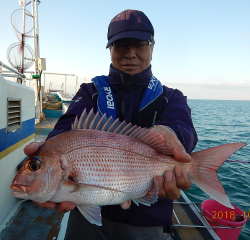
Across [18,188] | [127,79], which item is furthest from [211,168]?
[18,188]

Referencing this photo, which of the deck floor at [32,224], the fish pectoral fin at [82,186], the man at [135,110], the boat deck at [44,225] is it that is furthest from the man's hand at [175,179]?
the deck floor at [32,224]

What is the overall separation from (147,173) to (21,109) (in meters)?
2.87

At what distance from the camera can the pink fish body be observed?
160 centimetres

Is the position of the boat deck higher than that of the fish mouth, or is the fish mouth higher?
the fish mouth

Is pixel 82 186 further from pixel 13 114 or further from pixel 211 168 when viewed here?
pixel 13 114

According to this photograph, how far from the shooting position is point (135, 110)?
240cm

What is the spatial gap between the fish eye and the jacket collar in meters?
1.33

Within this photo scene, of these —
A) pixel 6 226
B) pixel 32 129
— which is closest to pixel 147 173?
pixel 6 226

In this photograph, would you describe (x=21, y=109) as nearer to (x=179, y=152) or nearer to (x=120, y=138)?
(x=120, y=138)

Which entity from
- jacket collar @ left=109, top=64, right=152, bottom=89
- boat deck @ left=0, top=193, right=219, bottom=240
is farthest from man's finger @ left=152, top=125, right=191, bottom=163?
boat deck @ left=0, top=193, right=219, bottom=240

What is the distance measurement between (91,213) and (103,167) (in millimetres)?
425

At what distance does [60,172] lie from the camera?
1.61 m

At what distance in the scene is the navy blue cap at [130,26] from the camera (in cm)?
223

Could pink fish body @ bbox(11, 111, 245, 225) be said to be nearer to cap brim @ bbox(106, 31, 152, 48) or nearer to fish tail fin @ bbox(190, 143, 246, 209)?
fish tail fin @ bbox(190, 143, 246, 209)
